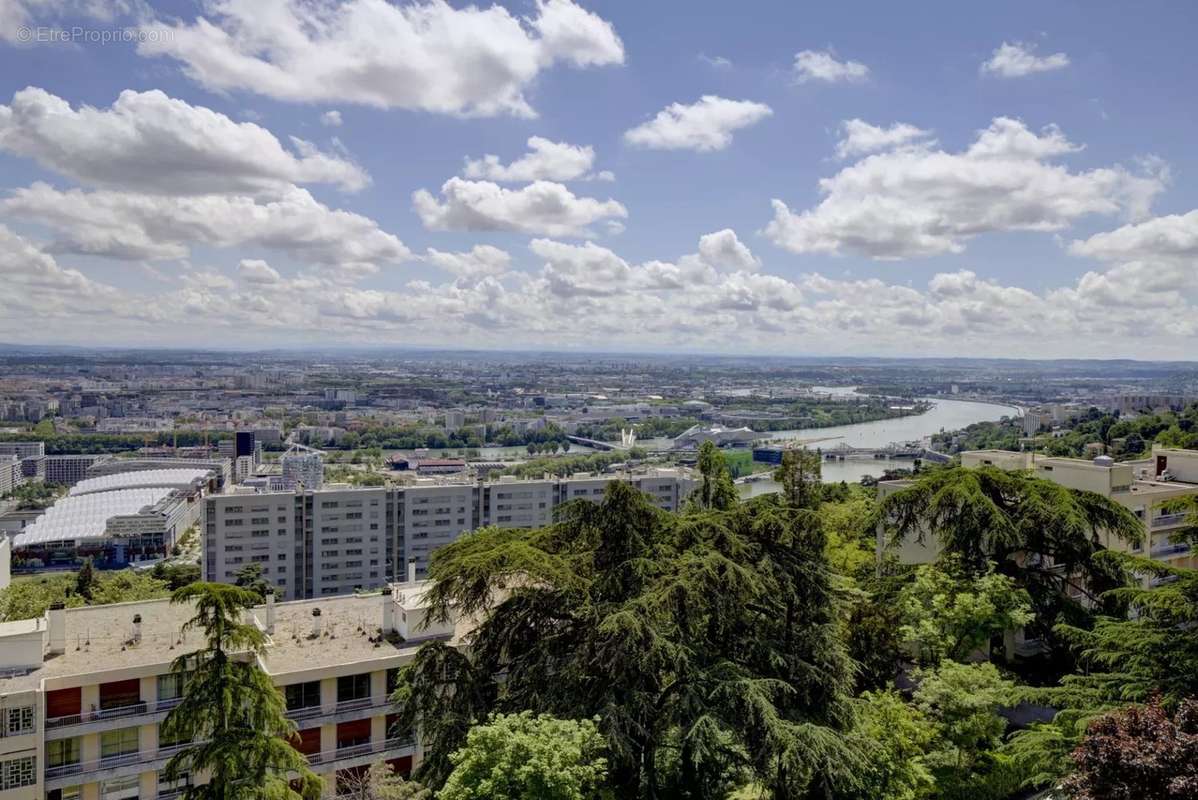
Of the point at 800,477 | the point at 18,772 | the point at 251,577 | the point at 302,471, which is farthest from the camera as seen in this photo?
the point at 302,471

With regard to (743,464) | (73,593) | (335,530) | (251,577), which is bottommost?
(743,464)

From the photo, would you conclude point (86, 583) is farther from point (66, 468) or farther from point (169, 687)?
point (66, 468)

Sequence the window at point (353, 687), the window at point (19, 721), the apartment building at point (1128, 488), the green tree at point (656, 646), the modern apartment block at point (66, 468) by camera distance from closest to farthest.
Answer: the green tree at point (656, 646) → the window at point (19, 721) → the window at point (353, 687) → the apartment building at point (1128, 488) → the modern apartment block at point (66, 468)

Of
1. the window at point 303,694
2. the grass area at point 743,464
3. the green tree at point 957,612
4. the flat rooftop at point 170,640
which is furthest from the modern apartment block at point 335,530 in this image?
the grass area at point 743,464

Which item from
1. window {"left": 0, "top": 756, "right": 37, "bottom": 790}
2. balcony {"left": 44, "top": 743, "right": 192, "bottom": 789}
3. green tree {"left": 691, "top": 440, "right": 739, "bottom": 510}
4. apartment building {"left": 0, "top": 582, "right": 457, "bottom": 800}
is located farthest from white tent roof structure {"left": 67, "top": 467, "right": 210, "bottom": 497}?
green tree {"left": 691, "top": 440, "right": 739, "bottom": 510}

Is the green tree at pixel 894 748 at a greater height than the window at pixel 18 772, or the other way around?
the green tree at pixel 894 748

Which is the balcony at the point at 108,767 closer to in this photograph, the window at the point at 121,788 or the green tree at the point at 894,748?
the window at the point at 121,788

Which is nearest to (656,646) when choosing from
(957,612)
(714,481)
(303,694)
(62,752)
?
(957,612)
